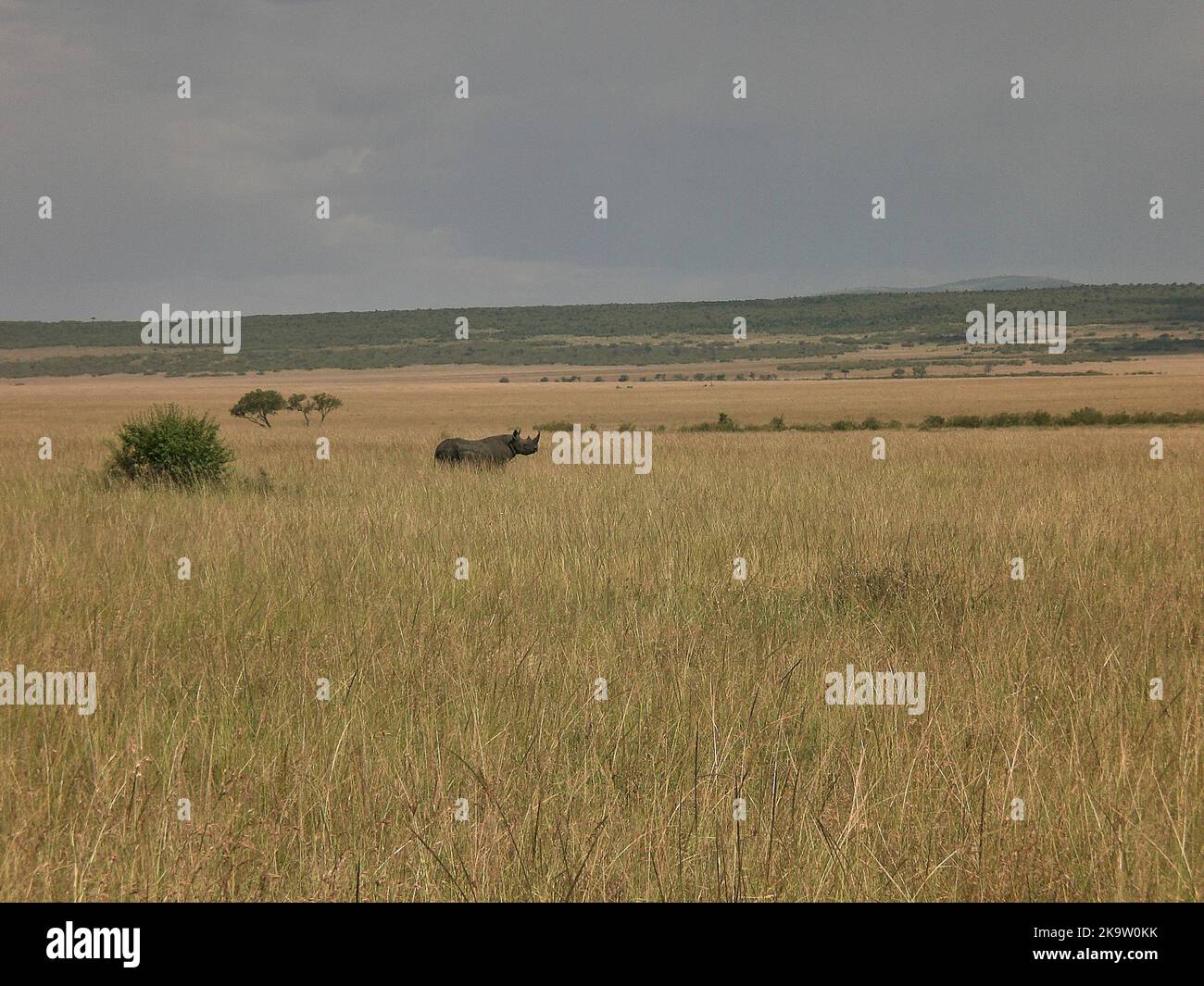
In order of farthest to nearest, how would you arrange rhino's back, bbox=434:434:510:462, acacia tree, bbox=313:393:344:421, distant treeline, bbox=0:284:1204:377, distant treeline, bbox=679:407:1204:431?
distant treeline, bbox=0:284:1204:377 → acacia tree, bbox=313:393:344:421 → distant treeline, bbox=679:407:1204:431 → rhino's back, bbox=434:434:510:462

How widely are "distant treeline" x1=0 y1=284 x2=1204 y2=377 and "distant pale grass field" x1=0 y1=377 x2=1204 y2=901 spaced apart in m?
118

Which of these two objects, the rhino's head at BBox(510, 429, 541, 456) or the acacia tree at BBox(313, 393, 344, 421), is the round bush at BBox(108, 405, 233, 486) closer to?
the rhino's head at BBox(510, 429, 541, 456)

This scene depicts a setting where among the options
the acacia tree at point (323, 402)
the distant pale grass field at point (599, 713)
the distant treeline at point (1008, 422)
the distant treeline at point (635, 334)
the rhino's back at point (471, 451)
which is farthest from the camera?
the distant treeline at point (635, 334)

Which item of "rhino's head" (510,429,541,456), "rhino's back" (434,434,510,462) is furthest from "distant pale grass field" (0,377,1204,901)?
"rhino's head" (510,429,541,456)

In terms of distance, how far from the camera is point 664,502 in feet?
42.1

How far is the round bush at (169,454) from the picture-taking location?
15.1 m

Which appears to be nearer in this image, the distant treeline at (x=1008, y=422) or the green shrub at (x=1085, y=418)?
the distant treeline at (x=1008, y=422)

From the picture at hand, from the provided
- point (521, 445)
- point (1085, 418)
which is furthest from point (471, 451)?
point (1085, 418)

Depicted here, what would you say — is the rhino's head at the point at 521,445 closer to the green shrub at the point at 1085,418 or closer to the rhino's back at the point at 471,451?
the rhino's back at the point at 471,451

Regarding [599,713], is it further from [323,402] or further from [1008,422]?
[323,402]

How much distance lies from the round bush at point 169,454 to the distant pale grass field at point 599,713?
170 inches

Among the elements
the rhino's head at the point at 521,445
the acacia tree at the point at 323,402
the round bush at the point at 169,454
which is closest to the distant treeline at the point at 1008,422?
the acacia tree at the point at 323,402

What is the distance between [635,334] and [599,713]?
167 m

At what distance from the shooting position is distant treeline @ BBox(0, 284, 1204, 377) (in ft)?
456
